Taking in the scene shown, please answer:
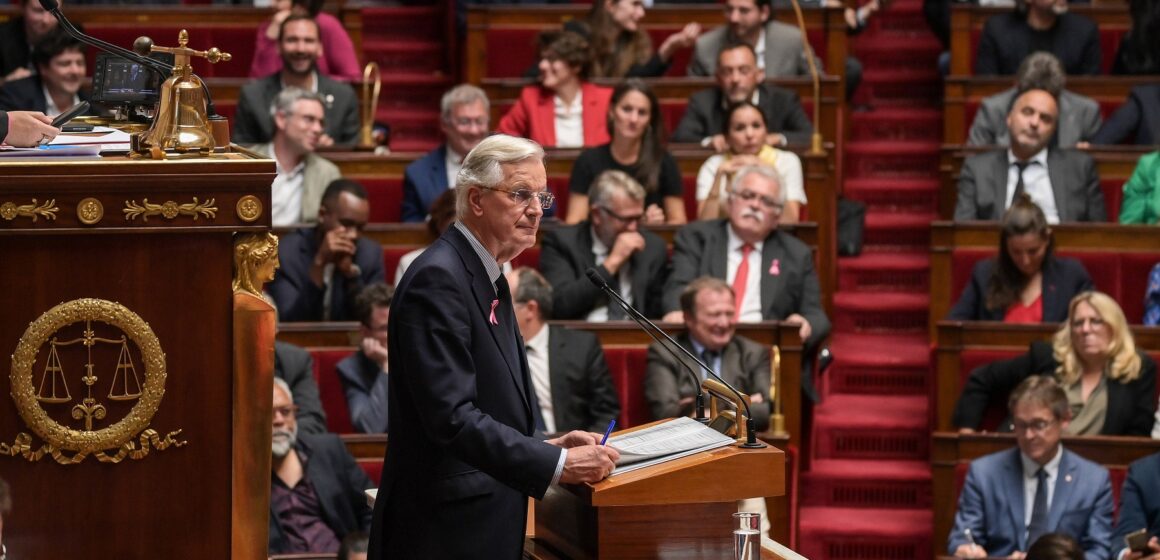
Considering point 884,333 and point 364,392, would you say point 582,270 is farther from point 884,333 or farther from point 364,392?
point 884,333

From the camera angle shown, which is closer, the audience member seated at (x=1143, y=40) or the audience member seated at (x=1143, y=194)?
the audience member seated at (x=1143, y=194)

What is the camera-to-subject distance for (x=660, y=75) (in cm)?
442

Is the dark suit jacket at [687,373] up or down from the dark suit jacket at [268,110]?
down

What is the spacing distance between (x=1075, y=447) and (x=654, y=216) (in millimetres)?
1069

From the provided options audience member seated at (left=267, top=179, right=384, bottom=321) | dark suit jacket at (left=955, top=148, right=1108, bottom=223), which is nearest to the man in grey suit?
dark suit jacket at (left=955, top=148, right=1108, bottom=223)

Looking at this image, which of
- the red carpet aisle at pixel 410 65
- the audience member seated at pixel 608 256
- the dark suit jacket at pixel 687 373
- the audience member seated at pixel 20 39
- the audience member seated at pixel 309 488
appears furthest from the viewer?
the red carpet aisle at pixel 410 65

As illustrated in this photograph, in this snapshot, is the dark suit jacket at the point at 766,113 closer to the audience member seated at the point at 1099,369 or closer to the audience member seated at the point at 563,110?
the audience member seated at the point at 563,110

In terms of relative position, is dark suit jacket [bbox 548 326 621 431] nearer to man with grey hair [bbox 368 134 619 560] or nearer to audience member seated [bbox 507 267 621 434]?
audience member seated [bbox 507 267 621 434]

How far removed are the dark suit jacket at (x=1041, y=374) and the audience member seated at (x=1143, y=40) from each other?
1.41m

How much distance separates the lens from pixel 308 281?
3.45 metres

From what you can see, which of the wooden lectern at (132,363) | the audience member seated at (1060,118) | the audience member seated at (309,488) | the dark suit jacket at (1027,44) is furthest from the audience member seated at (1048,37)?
the wooden lectern at (132,363)

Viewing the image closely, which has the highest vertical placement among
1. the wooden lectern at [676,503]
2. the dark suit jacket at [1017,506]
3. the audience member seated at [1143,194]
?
the audience member seated at [1143,194]

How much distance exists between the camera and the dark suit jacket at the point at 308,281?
135 inches

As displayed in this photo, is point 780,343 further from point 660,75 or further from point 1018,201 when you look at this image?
point 660,75
